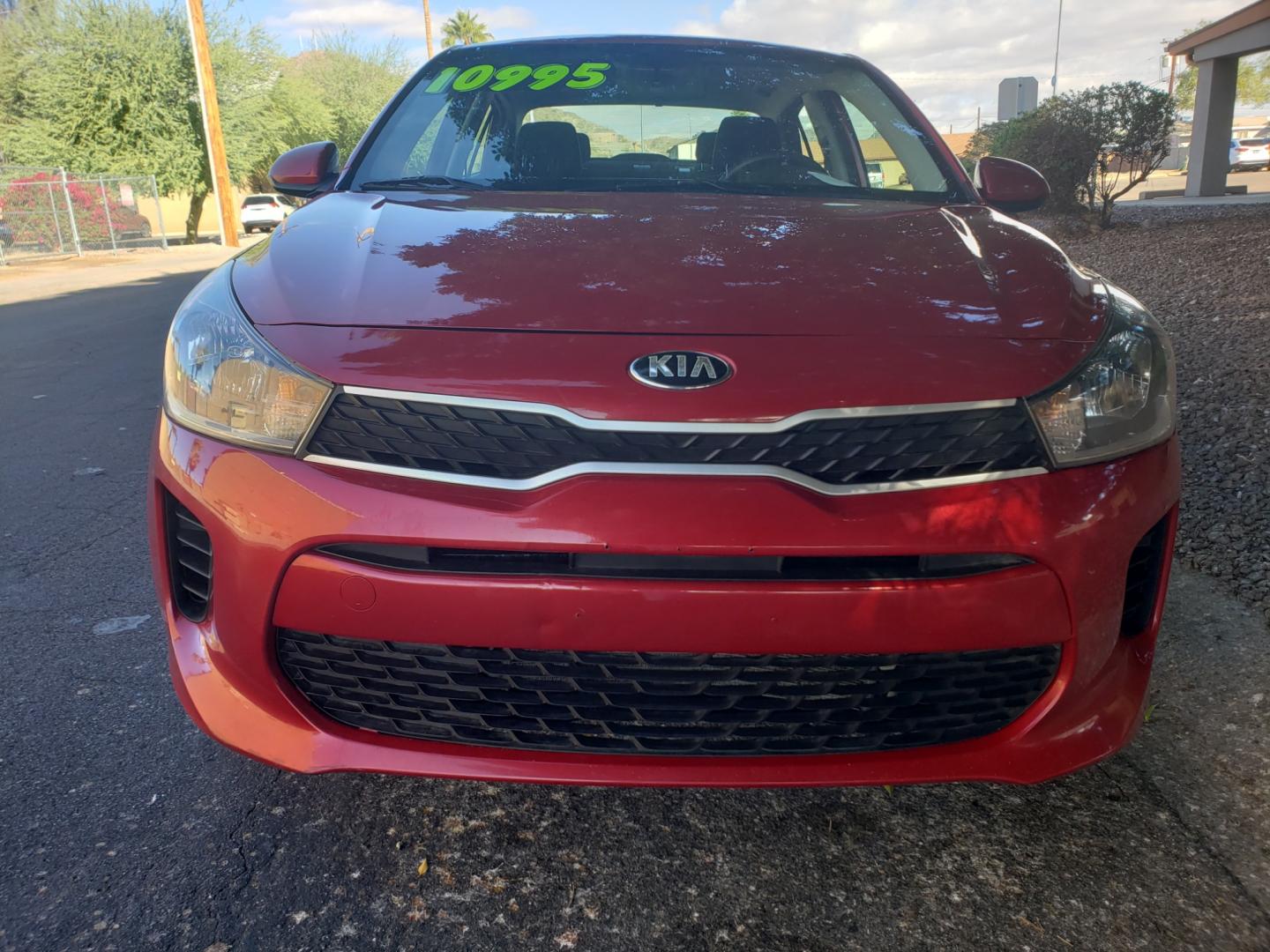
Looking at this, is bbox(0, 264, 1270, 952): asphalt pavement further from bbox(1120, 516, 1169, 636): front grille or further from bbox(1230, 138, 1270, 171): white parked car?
bbox(1230, 138, 1270, 171): white parked car

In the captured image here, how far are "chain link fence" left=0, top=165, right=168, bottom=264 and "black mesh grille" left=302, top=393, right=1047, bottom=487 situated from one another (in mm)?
21988

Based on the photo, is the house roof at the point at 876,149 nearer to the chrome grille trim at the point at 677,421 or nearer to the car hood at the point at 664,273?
the car hood at the point at 664,273

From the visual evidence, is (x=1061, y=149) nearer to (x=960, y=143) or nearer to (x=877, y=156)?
(x=877, y=156)

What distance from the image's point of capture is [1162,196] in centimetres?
2081

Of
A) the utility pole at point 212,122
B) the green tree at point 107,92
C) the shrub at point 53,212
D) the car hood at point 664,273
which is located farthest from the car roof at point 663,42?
the green tree at point 107,92

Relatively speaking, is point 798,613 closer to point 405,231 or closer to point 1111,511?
point 1111,511

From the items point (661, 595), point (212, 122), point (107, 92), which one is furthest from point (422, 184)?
point (107, 92)

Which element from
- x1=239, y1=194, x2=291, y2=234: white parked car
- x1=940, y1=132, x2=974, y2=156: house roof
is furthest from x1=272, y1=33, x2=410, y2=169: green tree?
x1=940, y1=132, x2=974, y2=156: house roof

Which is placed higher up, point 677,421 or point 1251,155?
point 677,421

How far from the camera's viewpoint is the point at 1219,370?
5090mm

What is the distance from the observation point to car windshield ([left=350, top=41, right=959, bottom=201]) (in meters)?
2.87

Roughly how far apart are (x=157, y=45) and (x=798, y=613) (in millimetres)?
30227

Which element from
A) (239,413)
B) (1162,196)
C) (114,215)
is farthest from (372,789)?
(114,215)

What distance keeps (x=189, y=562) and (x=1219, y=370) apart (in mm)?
5053
